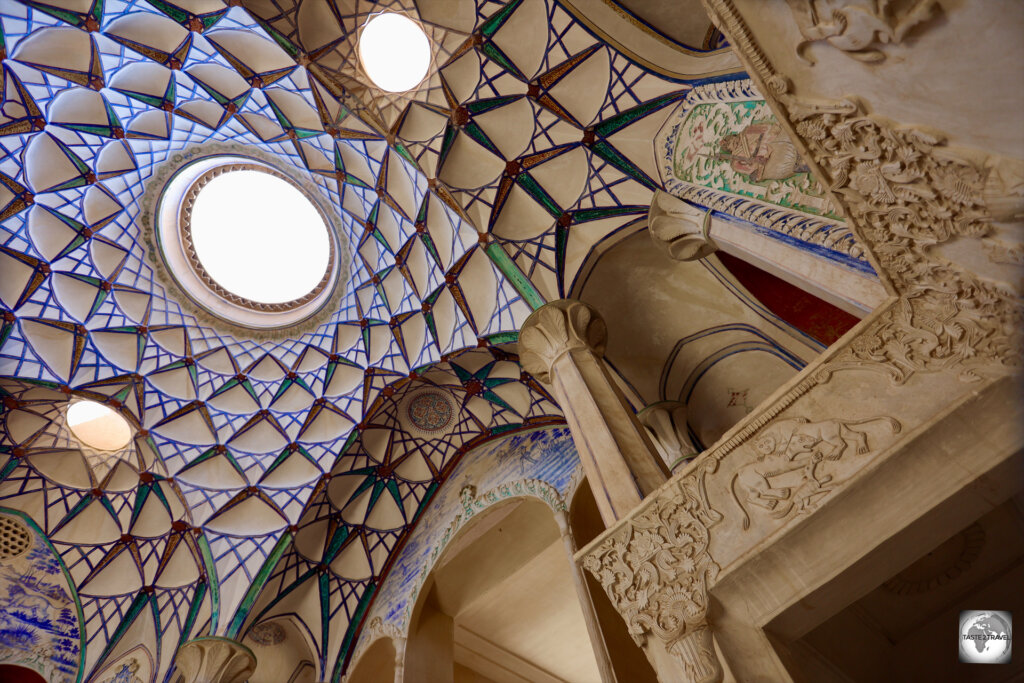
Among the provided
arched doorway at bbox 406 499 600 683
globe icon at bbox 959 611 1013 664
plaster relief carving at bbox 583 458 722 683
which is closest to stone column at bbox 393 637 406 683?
arched doorway at bbox 406 499 600 683

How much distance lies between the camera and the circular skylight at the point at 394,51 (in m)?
6.73

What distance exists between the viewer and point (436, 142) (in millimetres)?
7121

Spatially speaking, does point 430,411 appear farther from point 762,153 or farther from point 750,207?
point 762,153

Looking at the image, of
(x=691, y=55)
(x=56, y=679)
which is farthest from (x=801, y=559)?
(x=56, y=679)

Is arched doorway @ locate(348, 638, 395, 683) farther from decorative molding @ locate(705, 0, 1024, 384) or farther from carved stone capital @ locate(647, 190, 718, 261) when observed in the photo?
decorative molding @ locate(705, 0, 1024, 384)

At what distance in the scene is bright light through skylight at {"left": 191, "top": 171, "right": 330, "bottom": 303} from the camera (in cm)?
1034

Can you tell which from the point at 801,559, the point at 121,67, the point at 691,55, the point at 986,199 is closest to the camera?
the point at 986,199

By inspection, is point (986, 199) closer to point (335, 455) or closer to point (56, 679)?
point (335, 455)

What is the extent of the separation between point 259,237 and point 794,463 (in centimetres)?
1024

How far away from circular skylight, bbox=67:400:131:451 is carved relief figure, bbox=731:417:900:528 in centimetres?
1005

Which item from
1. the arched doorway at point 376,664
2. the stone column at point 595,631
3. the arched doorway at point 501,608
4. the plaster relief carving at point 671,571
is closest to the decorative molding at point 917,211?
the plaster relief carving at point 671,571

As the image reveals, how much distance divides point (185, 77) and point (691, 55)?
6.68 meters

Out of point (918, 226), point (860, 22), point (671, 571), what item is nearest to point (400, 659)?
point (671, 571)

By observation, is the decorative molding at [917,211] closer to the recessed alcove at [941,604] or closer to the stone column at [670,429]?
the recessed alcove at [941,604]
